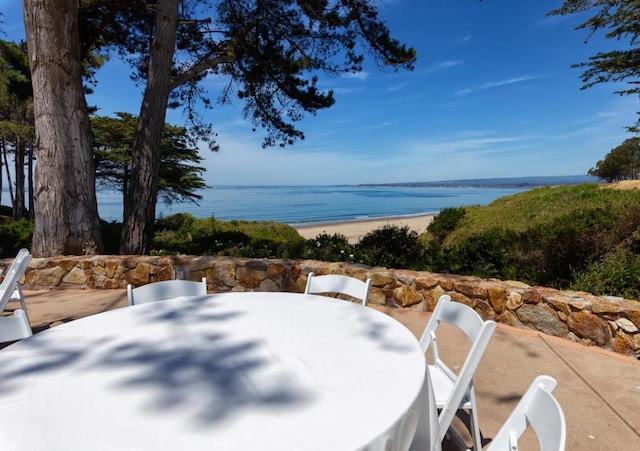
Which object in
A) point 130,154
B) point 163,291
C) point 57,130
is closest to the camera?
point 163,291

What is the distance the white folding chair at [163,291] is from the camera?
2047mm

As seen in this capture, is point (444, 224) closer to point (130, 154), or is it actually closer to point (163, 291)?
point (163, 291)

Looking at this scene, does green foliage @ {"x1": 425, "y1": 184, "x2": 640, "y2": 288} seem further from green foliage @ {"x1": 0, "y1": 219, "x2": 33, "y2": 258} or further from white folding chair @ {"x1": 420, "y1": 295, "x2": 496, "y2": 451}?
green foliage @ {"x1": 0, "y1": 219, "x2": 33, "y2": 258}

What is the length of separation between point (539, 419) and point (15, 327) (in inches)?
77.6

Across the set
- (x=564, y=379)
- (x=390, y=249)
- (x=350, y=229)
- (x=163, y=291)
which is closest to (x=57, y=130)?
(x=163, y=291)

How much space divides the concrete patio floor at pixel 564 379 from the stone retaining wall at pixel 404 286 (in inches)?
5.5

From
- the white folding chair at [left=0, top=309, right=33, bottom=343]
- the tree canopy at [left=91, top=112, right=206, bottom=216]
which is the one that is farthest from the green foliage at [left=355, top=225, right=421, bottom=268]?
the tree canopy at [left=91, top=112, right=206, bottom=216]

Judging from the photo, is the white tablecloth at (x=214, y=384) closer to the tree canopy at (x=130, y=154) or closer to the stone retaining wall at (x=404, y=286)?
the stone retaining wall at (x=404, y=286)

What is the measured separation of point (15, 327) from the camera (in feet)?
5.06

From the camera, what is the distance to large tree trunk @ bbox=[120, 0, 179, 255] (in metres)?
5.41

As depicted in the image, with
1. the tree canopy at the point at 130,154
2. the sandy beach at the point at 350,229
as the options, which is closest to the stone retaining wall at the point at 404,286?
the sandy beach at the point at 350,229

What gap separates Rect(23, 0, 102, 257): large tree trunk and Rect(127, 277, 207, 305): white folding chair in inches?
140

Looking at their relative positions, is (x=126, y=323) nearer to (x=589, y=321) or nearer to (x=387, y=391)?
(x=387, y=391)

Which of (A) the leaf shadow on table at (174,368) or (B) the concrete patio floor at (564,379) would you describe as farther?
(B) the concrete patio floor at (564,379)
